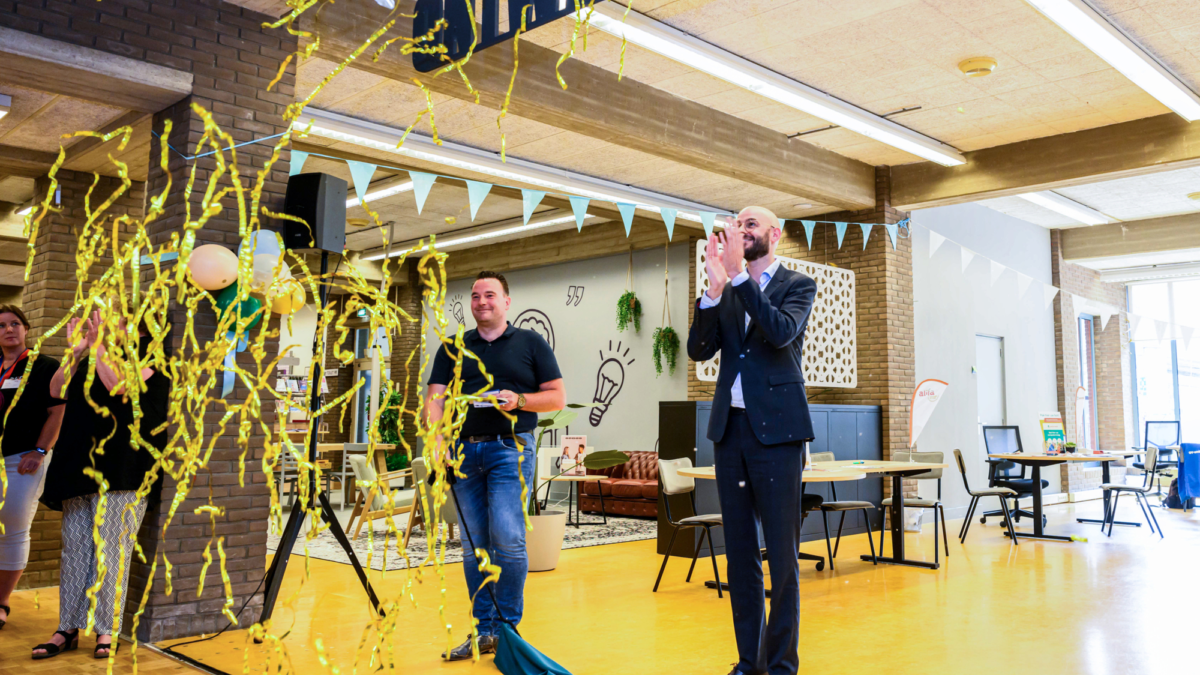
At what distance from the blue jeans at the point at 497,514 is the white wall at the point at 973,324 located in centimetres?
648

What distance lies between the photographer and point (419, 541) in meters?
7.29

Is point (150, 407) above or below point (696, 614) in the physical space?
above

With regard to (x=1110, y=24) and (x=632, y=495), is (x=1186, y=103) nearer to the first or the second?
(x=1110, y=24)

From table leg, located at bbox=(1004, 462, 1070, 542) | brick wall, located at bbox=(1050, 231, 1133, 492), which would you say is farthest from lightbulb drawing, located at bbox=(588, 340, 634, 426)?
brick wall, located at bbox=(1050, 231, 1133, 492)

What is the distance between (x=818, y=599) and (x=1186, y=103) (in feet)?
15.3

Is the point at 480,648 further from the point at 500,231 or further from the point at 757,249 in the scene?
the point at 500,231

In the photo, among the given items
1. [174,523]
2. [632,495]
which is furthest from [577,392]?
[174,523]

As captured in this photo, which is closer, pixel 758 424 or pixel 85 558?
pixel 758 424

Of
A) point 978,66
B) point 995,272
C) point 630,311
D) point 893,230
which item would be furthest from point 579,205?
point 995,272

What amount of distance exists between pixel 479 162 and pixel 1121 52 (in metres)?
4.72

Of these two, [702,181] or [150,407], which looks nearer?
[150,407]

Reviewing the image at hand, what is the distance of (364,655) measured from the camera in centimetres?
340

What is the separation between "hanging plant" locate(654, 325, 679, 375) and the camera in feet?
33.4

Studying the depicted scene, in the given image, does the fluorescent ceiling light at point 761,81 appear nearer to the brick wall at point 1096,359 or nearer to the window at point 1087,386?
the brick wall at point 1096,359
